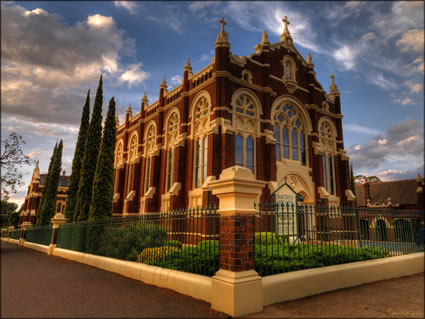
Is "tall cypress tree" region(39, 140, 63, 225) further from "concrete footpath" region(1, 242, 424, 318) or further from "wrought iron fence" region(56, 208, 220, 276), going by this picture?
"concrete footpath" region(1, 242, 424, 318)

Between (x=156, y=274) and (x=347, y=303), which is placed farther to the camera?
(x=156, y=274)

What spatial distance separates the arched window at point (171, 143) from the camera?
21047 millimetres

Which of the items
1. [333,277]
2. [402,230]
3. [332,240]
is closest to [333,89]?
[402,230]

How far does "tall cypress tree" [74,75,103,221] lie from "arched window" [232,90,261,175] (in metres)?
10.2

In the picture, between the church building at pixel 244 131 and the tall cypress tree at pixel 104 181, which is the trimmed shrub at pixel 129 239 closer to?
the tall cypress tree at pixel 104 181

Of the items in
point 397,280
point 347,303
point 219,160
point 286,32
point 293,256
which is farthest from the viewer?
point 286,32

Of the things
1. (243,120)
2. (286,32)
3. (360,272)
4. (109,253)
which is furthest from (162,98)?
(360,272)

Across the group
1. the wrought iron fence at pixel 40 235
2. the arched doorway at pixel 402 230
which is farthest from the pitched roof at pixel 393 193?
the wrought iron fence at pixel 40 235

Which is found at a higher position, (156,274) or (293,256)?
(293,256)

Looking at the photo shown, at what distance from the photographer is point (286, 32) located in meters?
22.0

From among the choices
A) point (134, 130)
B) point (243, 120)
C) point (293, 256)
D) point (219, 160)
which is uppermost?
point (134, 130)

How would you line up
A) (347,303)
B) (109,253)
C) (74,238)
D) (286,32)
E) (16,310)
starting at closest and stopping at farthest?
(16,310)
(347,303)
(109,253)
(74,238)
(286,32)

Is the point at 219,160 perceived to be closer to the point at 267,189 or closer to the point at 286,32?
the point at 267,189

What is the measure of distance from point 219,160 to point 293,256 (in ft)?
31.0
